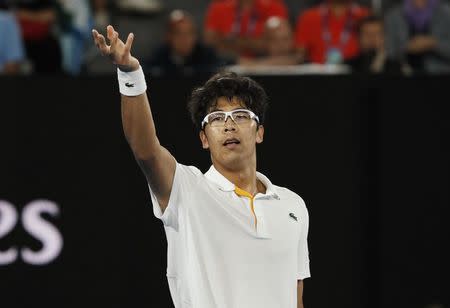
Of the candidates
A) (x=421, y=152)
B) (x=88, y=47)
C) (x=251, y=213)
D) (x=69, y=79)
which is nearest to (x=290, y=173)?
(x=421, y=152)

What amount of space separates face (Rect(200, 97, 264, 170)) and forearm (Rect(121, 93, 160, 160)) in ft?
1.34

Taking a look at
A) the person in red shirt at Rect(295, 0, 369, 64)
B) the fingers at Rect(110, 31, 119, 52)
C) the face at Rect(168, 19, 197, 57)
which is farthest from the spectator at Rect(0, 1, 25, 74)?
the fingers at Rect(110, 31, 119, 52)

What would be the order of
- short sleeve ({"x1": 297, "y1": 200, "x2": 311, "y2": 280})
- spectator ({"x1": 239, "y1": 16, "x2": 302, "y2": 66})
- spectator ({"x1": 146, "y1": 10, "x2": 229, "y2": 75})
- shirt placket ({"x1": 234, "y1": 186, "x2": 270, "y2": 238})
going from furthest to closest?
spectator ({"x1": 146, "y1": 10, "x2": 229, "y2": 75}), spectator ({"x1": 239, "y1": 16, "x2": 302, "y2": 66}), short sleeve ({"x1": 297, "y1": 200, "x2": 311, "y2": 280}), shirt placket ({"x1": 234, "y1": 186, "x2": 270, "y2": 238})

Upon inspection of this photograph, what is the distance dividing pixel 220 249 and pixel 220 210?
0.53 feet

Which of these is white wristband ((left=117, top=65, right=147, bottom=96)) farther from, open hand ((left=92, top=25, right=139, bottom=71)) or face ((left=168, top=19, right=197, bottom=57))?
face ((left=168, top=19, right=197, bottom=57))

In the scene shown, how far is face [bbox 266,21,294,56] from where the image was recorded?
927 cm

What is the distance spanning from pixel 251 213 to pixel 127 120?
68cm

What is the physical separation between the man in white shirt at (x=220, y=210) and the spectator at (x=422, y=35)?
5.28m

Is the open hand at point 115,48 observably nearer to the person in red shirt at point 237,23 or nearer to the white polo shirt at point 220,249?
the white polo shirt at point 220,249

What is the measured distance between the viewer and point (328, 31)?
9.71 metres

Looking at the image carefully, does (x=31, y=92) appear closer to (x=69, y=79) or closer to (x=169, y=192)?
(x=69, y=79)

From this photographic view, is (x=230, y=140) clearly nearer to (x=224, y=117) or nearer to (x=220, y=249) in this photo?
(x=224, y=117)

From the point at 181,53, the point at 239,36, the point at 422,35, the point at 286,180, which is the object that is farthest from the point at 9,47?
the point at 422,35

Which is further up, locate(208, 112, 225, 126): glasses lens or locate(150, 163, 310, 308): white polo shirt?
locate(208, 112, 225, 126): glasses lens
